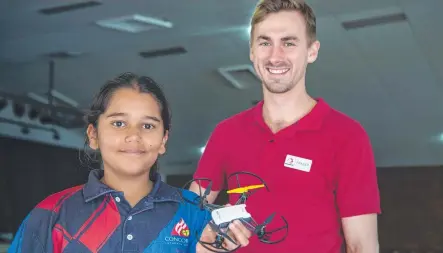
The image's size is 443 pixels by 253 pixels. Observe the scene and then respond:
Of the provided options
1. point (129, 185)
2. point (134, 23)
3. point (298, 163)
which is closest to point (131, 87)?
point (129, 185)

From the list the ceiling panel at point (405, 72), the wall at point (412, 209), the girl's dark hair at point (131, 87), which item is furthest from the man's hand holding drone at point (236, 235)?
the wall at point (412, 209)

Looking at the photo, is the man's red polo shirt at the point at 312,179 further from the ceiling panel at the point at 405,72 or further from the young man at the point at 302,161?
the ceiling panel at the point at 405,72

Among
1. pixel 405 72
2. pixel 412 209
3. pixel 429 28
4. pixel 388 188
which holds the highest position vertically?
pixel 429 28

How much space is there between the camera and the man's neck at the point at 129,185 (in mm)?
1219

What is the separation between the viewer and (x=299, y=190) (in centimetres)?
140

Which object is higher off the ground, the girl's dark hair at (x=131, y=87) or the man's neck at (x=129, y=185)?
the girl's dark hair at (x=131, y=87)

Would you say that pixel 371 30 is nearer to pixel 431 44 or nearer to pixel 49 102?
pixel 431 44

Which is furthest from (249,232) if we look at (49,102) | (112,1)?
(49,102)

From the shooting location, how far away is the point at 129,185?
4.01 feet

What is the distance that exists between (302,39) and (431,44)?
5618 mm

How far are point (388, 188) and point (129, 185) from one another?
827cm

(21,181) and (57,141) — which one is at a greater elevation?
(57,141)

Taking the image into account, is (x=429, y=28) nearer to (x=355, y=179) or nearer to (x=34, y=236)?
(x=355, y=179)

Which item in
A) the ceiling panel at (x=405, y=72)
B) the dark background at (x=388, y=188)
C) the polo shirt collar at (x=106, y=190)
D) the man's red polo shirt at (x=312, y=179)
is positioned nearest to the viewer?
the polo shirt collar at (x=106, y=190)
